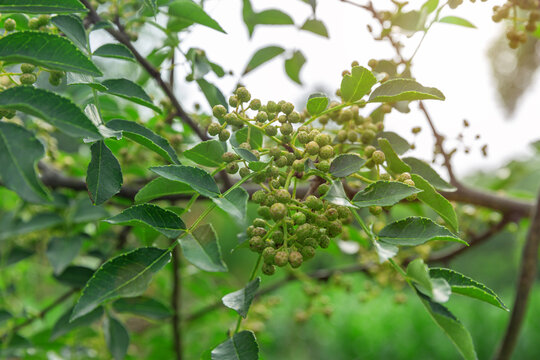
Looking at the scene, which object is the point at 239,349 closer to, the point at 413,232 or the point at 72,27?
the point at 413,232

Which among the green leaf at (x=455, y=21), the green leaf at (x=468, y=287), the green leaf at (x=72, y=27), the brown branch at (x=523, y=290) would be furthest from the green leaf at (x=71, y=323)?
the brown branch at (x=523, y=290)

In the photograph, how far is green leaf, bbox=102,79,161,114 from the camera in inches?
19.8

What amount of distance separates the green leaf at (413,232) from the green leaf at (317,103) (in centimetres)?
15

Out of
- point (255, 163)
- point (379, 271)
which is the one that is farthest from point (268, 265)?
point (379, 271)

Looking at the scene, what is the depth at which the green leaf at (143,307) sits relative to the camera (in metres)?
0.82

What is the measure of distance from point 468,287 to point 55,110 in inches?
14.9

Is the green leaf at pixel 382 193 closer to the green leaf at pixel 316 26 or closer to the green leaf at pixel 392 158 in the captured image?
Result: the green leaf at pixel 392 158

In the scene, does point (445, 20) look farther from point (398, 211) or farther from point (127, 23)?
point (398, 211)

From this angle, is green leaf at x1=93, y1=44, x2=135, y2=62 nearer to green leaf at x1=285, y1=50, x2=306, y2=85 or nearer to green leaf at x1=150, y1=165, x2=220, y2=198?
green leaf at x1=150, y1=165, x2=220, y2=198

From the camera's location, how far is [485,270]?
479 centimetres

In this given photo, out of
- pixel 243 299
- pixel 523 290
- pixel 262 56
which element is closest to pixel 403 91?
pixel 243 299

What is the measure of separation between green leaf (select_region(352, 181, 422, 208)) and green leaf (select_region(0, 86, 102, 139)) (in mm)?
255

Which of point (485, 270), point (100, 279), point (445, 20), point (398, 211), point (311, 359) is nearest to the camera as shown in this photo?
point (100, 279)

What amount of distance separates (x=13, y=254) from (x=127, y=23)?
1.81 ft
